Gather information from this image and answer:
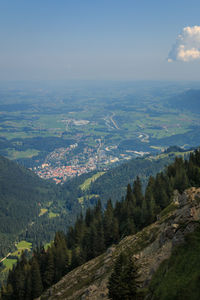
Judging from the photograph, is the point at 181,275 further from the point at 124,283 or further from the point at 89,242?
the point at 89,242

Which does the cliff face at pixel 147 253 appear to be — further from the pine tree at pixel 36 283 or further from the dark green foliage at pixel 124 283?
the pine tree at pixel 36 283

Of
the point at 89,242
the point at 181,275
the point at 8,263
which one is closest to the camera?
the point at 181,275

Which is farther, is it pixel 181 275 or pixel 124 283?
pixel 124 283

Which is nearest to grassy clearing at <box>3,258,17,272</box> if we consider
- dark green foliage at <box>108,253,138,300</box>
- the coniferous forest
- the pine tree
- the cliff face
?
the coniferous forest

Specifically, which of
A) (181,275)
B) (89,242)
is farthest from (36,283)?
(181,275)

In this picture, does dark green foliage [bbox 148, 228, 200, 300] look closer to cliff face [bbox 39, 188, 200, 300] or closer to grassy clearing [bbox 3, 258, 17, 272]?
cliff face [bbox 39, 188, 200, 300]

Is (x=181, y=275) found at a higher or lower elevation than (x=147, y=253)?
higher

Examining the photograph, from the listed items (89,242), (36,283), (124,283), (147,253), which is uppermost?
(124,283)

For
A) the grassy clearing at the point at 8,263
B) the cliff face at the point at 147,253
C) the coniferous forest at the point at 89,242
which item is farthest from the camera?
the grassy clearing at the point at 8,263

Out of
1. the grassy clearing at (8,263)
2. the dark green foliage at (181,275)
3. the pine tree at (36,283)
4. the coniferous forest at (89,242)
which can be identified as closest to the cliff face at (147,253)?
the dark green foliage at (181,275)

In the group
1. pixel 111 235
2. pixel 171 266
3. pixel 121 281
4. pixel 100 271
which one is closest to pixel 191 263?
pixel 171 266
